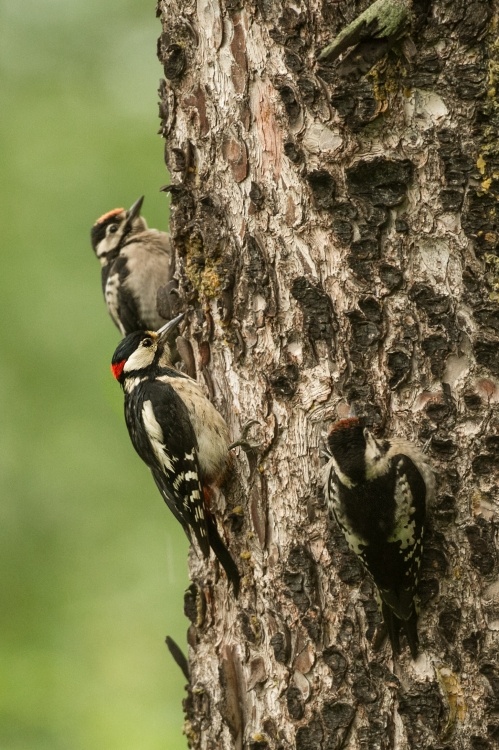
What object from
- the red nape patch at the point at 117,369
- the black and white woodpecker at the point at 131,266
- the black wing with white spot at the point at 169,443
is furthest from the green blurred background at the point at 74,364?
the black wing with white spot at the point at 169,443

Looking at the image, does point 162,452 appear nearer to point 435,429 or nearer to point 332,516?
point 332,516

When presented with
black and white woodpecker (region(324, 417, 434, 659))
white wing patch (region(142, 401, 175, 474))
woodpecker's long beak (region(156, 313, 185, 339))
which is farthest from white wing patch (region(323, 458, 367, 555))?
white wing patch (region(142, 401, 175, 474))

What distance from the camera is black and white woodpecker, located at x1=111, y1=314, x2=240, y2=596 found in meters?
3.59

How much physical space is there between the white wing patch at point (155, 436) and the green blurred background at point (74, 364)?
8.10 ft

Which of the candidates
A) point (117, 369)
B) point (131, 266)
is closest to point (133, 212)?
point (131, 266)

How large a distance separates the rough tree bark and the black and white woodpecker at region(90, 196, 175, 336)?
182 centimetres

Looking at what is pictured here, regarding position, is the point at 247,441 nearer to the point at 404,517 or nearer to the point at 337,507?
the point at 337,507

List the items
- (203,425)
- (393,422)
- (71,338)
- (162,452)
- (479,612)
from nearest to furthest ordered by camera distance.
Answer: (479,612)
(393,422)
(203,425)
(162,452)
(71,338)

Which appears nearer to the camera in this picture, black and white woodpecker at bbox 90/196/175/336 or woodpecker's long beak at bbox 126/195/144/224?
black and white woodpecker at bbox 90/196/175/336

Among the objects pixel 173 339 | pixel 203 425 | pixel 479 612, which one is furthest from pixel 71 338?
pixel 479 612

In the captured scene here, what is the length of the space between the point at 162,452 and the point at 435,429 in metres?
1.63

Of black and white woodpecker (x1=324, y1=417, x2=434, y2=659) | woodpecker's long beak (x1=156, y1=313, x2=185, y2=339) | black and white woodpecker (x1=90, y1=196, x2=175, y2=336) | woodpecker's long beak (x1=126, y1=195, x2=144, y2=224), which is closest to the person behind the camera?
black and white woodpecker (x1=324, y1=417, x2=434, y2=659)

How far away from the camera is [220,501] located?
142 inches

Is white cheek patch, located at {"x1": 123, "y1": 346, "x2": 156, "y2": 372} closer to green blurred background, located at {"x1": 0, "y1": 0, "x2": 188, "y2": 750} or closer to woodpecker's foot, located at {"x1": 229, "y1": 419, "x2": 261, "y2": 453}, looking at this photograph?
woodpecker's foot, located at {"x1": 229, "y1": 419, "x2": 261, "y2": 453}
